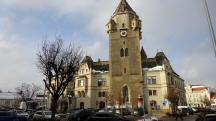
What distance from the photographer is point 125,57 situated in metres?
79.8

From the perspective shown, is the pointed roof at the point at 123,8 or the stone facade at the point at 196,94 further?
the stone facade at the point at 196,94

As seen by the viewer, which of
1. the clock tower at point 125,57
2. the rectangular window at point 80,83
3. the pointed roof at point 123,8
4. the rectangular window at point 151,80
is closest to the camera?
the clock tower at point 125,57

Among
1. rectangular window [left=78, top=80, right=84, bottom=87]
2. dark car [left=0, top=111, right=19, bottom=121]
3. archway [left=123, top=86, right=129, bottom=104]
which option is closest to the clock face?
archway [left=123, top=86, right=129, bottom=104]

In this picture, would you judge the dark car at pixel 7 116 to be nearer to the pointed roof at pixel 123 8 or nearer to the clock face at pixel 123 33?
the clock face at pixel 123 33

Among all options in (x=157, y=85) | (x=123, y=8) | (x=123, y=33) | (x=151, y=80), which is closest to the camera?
(x=157, y=85)

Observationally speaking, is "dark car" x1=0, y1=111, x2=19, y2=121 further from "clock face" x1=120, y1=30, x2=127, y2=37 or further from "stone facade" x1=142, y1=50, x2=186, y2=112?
"clock face" x1=120, y1=30, x2=127, y2=37

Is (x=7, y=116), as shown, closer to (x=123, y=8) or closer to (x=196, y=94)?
(x=123, y=8)

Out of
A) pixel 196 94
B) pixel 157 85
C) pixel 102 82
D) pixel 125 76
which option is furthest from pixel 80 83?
pixel 196 94

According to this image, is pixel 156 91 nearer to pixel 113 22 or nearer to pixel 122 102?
pixel 122 102

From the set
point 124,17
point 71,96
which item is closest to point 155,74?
point 124,17

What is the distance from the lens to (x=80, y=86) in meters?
84.9

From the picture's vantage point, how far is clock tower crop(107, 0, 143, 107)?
77312mm

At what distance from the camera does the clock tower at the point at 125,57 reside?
7731 centimetres

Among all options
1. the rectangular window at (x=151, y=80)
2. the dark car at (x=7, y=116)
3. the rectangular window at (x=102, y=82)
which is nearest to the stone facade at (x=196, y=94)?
the rectangular window at (x=151, y=80)
